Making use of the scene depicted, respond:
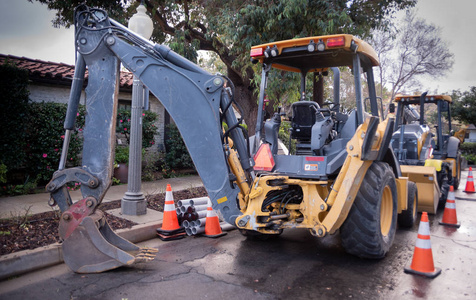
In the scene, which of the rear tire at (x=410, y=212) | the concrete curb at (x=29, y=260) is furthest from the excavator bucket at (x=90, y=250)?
the rear tire at (x=410, y=212)

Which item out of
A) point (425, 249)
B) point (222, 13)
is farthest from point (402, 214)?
point (222, 13)

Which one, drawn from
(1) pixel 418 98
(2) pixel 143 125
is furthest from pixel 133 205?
(1) pixel 418 98

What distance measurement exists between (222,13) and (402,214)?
6994 millimetres

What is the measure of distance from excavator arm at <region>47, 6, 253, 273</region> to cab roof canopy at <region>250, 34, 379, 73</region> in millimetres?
1158

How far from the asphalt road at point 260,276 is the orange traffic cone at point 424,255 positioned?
0.12 m

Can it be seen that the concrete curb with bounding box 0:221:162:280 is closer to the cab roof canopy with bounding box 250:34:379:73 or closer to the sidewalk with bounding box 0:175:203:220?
the sidewalk with bounding box 0:175:203:220

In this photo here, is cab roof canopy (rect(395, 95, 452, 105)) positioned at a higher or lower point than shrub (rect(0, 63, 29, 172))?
higher

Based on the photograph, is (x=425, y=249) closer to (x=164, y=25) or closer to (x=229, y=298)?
(x=229, y=298)

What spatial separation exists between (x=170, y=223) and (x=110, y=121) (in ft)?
7.67

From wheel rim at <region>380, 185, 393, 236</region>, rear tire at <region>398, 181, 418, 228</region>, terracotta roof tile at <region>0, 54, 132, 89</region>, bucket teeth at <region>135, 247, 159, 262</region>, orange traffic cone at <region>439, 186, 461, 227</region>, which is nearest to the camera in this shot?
bucket teeth at <region>135, 247, 159, 262</region>

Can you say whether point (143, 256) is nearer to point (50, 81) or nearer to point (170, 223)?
point (170, 223)

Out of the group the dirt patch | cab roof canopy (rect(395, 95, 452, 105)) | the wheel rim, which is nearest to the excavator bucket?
the dirt patch

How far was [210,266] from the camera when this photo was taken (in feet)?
Answer: 15.1

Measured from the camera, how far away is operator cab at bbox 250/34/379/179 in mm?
4660
